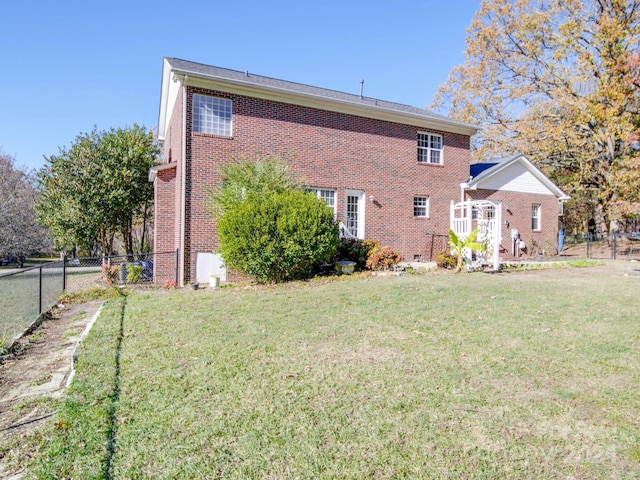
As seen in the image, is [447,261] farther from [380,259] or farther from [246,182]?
[246,182]

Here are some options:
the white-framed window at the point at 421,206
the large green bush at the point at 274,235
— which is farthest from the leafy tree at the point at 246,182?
the white-framed window at the point at 421,206

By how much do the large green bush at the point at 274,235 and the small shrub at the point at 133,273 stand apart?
409 centimetres

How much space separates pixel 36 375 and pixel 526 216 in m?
19.6

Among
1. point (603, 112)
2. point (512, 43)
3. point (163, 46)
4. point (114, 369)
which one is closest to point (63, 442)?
point (114, 369)

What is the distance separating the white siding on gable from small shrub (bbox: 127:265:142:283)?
1379cm

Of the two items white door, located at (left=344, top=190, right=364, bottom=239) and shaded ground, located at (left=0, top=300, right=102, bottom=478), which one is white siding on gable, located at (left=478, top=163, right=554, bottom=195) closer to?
white door, located at (left=344, top=190, right=364, bottom=239)

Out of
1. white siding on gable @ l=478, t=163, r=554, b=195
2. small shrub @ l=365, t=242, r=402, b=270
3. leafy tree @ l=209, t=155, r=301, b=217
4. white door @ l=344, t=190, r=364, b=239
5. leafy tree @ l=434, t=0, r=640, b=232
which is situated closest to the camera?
leafy tree @ l=209, t=155, r=301, b=217

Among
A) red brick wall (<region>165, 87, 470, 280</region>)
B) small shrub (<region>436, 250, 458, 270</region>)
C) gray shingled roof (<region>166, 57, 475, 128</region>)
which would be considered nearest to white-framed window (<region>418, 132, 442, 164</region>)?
red brick wall (<region>165, 87, 470, 280</region>)

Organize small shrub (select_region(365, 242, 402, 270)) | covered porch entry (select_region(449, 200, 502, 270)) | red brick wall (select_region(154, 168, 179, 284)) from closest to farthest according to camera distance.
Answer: small shrub (select_region(365, 242, 402, 270))
red brick wall (select_region(154, 168, 179, 284))
covered porch entry (select_region(449, 200, 502, 270))

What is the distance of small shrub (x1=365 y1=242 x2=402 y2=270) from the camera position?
40.6 feet

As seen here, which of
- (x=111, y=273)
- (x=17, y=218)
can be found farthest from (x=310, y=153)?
(x=17, y=218)

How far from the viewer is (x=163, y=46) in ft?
49.5

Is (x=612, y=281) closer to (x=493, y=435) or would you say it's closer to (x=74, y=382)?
(x=493, y=435)

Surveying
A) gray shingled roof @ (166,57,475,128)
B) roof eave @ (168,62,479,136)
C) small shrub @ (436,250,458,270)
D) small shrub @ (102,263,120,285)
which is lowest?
small shrub @ (102,263,120,285)
